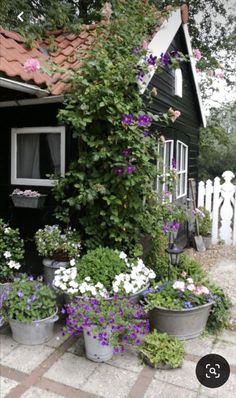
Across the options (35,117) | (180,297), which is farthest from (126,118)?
(180,297)

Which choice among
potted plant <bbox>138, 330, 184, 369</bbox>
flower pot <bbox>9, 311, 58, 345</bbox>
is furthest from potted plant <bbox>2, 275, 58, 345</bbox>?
potted plant <bbox>138, 330, 184, 369</bbox>

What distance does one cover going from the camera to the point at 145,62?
3736 millimetres

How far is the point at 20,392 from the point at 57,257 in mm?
1574

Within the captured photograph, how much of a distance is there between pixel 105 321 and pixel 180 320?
2.58 feet

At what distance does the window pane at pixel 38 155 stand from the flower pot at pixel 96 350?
2150 mm

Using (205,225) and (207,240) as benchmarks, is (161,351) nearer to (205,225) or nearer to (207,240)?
(207,240)

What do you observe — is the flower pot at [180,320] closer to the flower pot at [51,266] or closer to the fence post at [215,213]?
the flower pot at [51,266]

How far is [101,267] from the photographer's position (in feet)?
10.6

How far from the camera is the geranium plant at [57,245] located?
3758 mm

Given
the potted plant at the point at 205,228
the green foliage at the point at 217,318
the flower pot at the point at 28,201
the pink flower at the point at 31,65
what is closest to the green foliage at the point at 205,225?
the potted plant at the point at 205,228

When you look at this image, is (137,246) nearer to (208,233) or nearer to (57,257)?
(57,257)

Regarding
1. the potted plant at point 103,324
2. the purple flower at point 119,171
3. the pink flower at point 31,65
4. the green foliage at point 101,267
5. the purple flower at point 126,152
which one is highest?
the pink flower at point 31,65

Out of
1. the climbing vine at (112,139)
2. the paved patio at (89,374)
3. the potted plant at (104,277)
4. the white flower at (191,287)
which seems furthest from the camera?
the climbing vine at (112,139)

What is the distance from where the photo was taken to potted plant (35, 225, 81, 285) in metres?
3.75
